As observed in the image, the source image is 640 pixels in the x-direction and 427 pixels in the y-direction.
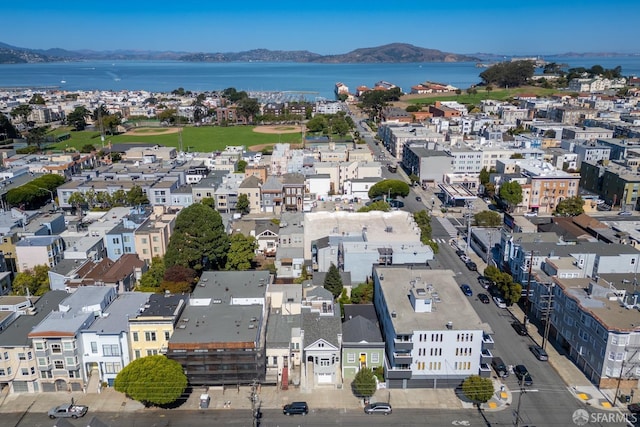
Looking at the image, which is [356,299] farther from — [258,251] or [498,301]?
[258,251]

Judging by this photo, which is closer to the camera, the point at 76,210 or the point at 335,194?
the point at 76,210

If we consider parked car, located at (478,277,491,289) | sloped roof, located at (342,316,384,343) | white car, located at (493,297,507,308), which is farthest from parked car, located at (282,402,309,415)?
parked car, located at (478,277,491,289)

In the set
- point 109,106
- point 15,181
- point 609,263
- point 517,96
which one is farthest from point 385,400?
point 109,106

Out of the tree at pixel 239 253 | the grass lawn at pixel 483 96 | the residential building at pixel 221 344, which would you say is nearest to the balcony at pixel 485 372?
the residential building at pixel 221 344

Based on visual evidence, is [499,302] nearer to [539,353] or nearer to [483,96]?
[539,353]

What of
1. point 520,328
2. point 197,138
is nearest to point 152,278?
point 520,328

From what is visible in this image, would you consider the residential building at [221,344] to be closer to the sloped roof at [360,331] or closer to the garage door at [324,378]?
the garage door at [324,378]
